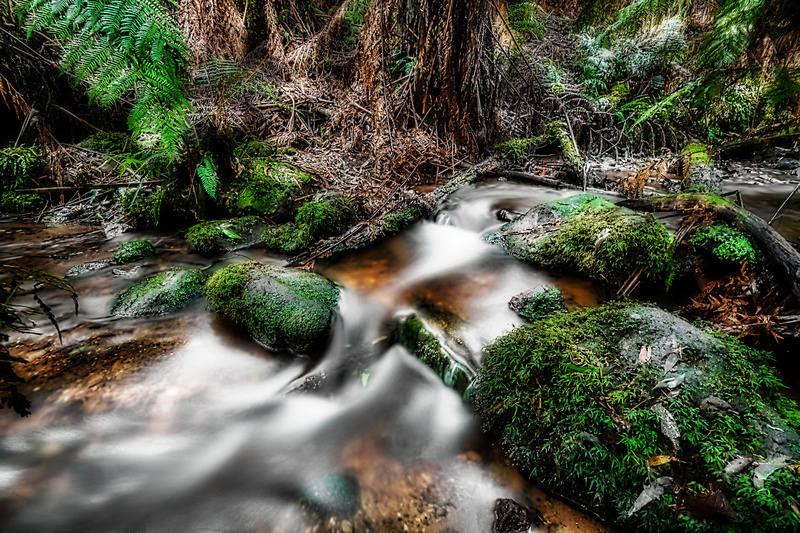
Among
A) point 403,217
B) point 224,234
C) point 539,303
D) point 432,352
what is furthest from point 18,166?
point 539,303

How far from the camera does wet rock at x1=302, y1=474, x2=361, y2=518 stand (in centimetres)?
168

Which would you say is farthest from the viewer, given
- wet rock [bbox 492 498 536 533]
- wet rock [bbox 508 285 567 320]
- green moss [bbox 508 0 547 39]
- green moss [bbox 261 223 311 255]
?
green moss [bbox 508 0 547 39]

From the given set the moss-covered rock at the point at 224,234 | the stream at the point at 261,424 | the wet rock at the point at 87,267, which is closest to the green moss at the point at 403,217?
the stream at the point at 261,424

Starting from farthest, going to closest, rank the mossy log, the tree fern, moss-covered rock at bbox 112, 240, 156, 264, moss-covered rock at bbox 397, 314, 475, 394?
moss-covered rock at bbox 112, 240, 156, 264 < the tree fern < moss-covered rock at bbox 397, 314, 475, 394 < the mossy log

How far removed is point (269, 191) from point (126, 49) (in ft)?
5.62

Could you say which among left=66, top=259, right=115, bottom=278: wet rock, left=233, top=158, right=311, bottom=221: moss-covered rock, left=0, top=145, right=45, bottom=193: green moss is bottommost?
left=66, top=259, right=115, bottom=278: wet rock

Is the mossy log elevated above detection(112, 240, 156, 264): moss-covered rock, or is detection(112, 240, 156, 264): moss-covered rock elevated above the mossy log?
detection(112, 240, 156, 264): moss-covered rock

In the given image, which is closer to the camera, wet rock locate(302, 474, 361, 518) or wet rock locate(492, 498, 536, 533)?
wet rock locate(492, 498, 536, 533)

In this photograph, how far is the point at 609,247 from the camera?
2.76 metres

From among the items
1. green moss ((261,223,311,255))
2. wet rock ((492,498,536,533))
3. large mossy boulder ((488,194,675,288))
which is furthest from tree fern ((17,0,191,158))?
wet rock ((492,498,536,533))

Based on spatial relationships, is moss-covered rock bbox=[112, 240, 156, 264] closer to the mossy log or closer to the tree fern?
the tree fern

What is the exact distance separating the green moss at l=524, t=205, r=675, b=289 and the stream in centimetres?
18

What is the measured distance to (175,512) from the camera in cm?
173

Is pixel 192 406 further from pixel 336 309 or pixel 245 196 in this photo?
pixel 245 196
